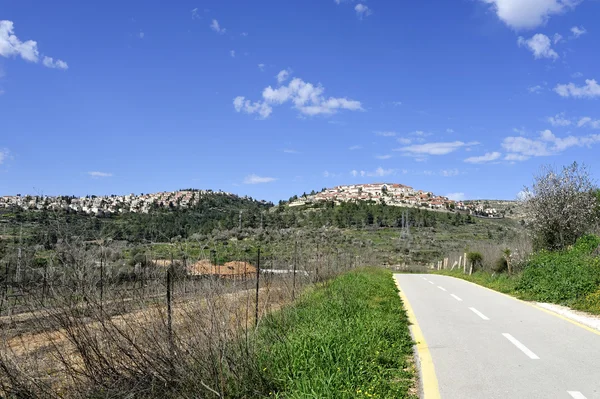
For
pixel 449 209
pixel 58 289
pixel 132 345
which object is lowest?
pixel 132 345

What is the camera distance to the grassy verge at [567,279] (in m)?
13.4

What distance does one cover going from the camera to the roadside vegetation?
14.2 meters

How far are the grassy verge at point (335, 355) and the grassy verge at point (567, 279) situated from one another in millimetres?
6374

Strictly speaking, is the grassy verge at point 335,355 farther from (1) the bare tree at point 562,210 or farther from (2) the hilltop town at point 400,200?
(2) the hilltop town at point 400,200

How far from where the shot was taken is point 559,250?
62.8ft

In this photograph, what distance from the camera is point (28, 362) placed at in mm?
5133

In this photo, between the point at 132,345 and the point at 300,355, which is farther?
the point at 300,355

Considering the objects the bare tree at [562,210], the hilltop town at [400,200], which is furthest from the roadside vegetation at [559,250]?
the hilltop town at [400,200]

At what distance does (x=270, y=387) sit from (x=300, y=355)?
1.01m

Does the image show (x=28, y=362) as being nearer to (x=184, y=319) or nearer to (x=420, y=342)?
(x=184, y=319)

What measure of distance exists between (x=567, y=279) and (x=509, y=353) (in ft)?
27.2

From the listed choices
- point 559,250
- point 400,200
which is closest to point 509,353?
point 559,250

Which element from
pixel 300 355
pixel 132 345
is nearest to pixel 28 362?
pixel 132 345

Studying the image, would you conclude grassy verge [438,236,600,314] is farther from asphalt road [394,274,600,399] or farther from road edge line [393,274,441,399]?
road edge line [393,274,441,399]
